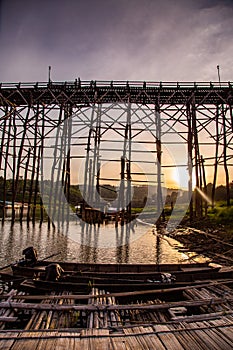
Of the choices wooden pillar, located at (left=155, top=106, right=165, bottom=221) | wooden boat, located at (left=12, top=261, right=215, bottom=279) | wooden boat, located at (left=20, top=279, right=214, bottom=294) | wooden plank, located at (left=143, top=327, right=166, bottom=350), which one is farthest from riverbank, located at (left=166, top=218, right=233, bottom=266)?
wooden plank, located at (left=143, top=327, right=166, bottom=350)

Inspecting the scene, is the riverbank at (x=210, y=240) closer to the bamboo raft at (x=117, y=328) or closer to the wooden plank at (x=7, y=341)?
the bamboo raft at (x=117, y=328)

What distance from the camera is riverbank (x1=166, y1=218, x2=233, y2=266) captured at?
40.6ft

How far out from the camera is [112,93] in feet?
67.1

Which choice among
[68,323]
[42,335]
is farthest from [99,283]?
[42,335]

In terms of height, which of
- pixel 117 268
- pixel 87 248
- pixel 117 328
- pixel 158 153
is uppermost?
pixel 158 153

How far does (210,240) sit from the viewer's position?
50.3ft

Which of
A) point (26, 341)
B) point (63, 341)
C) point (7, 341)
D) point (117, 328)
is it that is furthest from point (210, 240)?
point (7, 341)

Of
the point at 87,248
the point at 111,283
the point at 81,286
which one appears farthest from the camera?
the point at 87,248

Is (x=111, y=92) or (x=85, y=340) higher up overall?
(x=111, y=92)

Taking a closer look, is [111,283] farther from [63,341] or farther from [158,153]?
[158,153]

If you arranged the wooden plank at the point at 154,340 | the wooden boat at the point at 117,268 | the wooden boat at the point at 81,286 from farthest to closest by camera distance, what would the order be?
the wooden boat at the point at 117,268 < the wooden boat at the point at 81,286 < the wooden plank at the point at 154,340

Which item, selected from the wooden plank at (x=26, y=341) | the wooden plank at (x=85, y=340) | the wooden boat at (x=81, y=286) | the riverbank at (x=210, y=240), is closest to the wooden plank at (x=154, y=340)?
the wooden plank at (x=85, y=340)

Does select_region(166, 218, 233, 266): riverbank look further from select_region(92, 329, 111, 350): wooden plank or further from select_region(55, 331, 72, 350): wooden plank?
select_region(55, 331, 72, 350): wooden plank

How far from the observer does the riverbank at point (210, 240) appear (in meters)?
12.4
